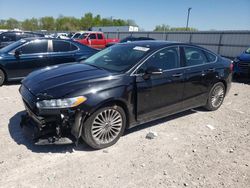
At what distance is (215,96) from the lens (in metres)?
5.12

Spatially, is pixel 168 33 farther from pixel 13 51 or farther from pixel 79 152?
pixel 79 152

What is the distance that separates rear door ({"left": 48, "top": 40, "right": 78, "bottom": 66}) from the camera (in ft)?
23.9

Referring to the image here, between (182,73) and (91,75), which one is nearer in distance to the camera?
(91,75)

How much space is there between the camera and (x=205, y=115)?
4953 millimetres

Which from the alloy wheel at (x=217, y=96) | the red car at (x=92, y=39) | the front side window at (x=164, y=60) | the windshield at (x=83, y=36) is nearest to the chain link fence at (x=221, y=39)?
the red car at (x=92, y=39)

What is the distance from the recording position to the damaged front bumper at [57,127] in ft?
9.73

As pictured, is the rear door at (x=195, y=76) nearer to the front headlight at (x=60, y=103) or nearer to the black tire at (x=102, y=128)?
the black tire at (x=102, y=128)

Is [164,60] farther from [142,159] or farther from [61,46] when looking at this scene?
A: [61,46]

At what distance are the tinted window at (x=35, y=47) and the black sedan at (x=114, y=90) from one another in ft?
11.6

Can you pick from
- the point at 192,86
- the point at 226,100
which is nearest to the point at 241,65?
the point at 226,100

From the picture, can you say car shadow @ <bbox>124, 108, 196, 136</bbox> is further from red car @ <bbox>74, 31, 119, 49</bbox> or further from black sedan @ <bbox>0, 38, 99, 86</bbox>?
red car @ <bbox>74, 31, 119, 49</bbox>

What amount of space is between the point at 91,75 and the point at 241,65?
765 centimetres

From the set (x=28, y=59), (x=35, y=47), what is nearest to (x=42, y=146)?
(x=28, y=59)

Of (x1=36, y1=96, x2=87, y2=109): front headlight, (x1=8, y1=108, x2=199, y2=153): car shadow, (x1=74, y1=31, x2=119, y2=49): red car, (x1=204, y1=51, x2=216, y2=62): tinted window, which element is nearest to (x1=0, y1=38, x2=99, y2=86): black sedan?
(x1=8, y1=108, x2=199, y2=153): car shadow
